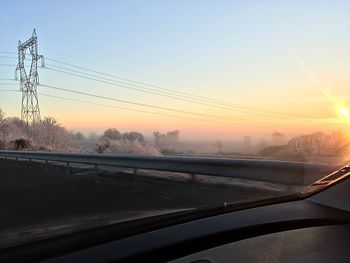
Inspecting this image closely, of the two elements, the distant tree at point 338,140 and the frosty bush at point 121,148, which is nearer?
the distant tree at point 338,140

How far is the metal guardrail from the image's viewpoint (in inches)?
294

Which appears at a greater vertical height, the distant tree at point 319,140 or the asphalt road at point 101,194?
the distant tree at point 319,140

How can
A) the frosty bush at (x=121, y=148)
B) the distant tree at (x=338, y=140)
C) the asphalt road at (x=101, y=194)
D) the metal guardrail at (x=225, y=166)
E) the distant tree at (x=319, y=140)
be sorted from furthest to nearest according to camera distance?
the frosty bush at (x=121, y=148) < the distant tree at (x=319, y=140) < the distant tree at (x=338, y=140) < the asphalt road at (x=101, y=194) < the metal guardrail at (x=225, y=166)

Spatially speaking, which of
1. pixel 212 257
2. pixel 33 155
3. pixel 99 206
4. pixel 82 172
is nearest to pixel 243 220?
pixel 212 257

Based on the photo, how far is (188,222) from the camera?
10.00 ft

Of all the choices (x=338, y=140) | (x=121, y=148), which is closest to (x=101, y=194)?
(x=338, y=140)

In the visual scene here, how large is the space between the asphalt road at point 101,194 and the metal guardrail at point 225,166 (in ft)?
0.92

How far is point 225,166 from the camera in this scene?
881 cm

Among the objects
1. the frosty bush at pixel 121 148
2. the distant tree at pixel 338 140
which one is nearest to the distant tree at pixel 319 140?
the distant tree at pixel 338 140

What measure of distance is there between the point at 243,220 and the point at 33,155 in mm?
15532

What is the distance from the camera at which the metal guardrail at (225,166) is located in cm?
746

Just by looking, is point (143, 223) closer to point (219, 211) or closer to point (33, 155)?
point (219, 211)

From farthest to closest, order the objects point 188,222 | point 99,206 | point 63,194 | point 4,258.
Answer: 1. point 63,194
2. point 99,206
3. point 188,222
4. point 4,258

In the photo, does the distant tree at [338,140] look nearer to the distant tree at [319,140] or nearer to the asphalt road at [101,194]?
the distant tree at [319,140]
